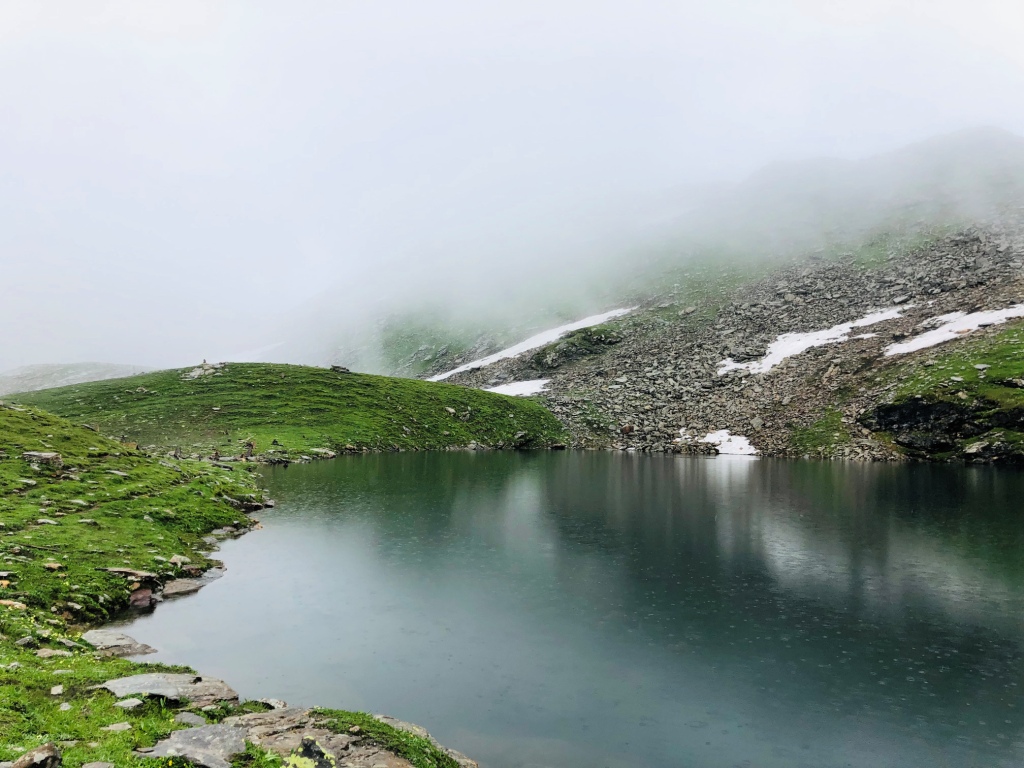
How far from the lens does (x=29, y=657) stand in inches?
608

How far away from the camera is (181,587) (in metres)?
26.6

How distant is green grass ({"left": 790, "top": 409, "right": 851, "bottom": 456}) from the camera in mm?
95250

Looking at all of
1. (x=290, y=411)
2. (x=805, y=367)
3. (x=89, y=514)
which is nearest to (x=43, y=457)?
(x=89, y=514)

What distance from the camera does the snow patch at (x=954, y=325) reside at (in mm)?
105500

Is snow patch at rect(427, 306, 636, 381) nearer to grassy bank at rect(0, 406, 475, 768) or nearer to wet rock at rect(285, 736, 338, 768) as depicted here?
grassy bank at rect(0, 406, 475, 768)

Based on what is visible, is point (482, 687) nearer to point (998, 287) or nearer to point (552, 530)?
point (552, 530)

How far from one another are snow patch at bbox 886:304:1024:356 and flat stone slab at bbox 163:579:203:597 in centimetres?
12556

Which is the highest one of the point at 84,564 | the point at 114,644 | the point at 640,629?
the point at 84,564

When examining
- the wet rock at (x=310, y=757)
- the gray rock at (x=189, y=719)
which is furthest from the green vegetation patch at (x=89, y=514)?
the wet rock at (x=310, y=757)

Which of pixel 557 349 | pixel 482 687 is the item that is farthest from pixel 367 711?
pixel 557 349

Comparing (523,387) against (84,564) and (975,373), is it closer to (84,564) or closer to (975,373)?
(975,373)

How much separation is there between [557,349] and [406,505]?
112m

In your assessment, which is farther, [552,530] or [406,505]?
[406,505]

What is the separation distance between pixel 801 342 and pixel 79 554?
136700 mm
